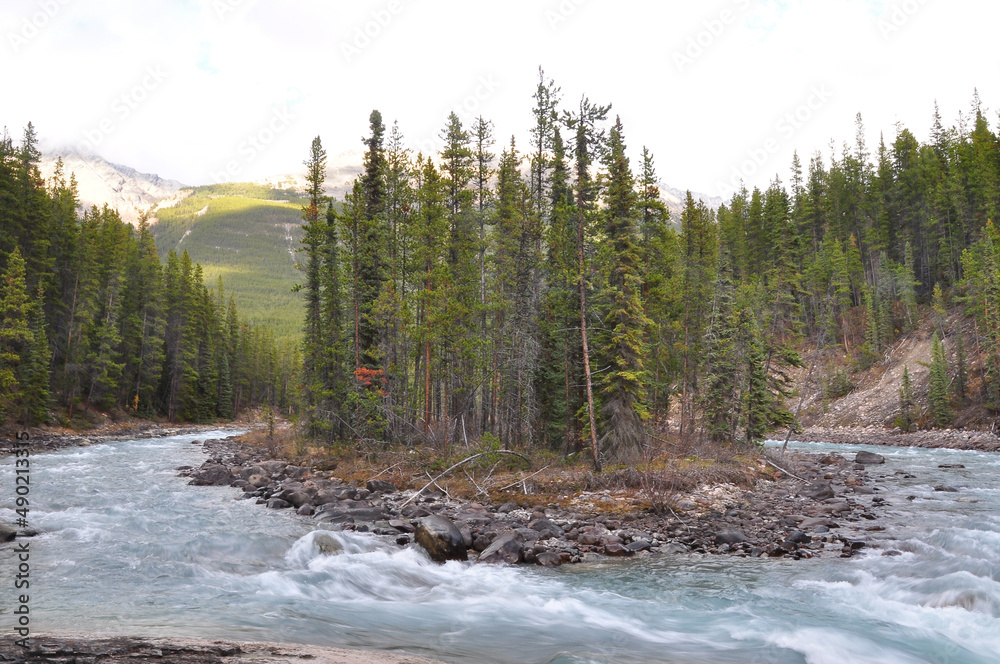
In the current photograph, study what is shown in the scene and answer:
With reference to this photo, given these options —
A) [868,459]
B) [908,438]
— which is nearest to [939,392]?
[908,438]

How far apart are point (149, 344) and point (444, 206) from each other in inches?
1885

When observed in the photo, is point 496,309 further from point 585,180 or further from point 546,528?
point 546,528

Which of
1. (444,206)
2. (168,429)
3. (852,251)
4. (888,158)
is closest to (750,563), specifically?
(444,206)

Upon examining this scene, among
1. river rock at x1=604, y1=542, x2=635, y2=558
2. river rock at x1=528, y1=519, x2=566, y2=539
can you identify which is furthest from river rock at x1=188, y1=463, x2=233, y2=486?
river rock at x1=604, y1=542, x2=635, y2=558

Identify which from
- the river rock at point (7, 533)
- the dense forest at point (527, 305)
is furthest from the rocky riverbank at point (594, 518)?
the river rock at point (7, 533)

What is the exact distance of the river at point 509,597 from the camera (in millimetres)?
8117

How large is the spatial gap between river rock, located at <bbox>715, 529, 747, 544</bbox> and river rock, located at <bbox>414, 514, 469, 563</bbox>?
7.04m

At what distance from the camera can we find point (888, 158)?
83.2 metres

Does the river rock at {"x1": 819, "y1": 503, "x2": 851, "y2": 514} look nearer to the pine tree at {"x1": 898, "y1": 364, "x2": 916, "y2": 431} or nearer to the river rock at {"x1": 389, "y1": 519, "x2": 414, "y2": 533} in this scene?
the river rock at {"x1": 389, "y1": 519, "x2": 414, "y2": 533}

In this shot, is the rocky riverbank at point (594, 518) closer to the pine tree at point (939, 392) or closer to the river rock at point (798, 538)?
the river rock at point (798, 538)

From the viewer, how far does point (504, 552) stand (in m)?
13.2

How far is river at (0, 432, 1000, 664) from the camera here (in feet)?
26.6

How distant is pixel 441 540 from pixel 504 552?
5.26 feet

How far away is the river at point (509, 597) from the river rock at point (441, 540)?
0.56 metres
